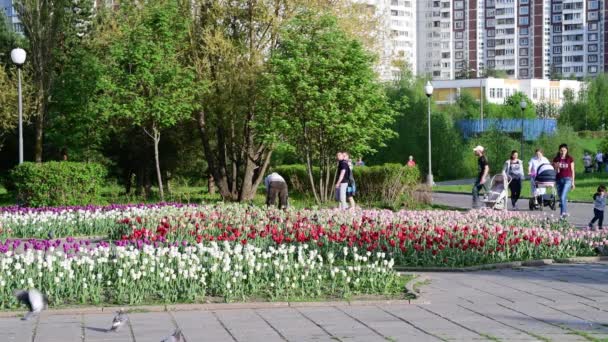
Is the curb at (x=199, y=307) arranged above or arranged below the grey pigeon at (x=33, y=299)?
below

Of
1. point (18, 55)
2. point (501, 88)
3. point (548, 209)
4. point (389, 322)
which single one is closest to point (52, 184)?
point (18, 55)

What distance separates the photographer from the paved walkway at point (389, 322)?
7.88 metres

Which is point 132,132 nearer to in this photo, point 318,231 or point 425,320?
point 318,231

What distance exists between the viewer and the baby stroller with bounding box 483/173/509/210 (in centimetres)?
2158

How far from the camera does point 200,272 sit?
1041cm

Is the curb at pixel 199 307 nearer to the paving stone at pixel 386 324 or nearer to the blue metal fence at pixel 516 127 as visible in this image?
the paving stone at pixel 386 324

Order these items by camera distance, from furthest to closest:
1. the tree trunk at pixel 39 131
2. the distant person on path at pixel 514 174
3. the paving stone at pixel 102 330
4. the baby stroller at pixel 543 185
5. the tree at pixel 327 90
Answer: the tree trunk at pixel 39 131 < the tree at pixel 327 90 < the distant person on path at pixel 514 174 < the baby stroller at pixel 543 185 < the paving stone at pixel 102 330

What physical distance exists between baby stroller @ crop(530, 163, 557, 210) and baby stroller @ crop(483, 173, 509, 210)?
1.88 meters

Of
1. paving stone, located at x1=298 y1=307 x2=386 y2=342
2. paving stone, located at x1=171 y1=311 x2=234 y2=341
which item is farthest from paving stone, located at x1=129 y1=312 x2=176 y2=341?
paving stone, located at x1=298 y1=307 x2=386 y2=342

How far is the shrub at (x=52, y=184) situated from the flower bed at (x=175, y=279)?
1243cm

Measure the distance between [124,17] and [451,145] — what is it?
24583 mm

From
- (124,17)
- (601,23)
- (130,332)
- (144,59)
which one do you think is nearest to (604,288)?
(130,332)

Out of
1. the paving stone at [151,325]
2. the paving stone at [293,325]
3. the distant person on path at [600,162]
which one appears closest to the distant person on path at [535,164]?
the paving stone at [293,325]

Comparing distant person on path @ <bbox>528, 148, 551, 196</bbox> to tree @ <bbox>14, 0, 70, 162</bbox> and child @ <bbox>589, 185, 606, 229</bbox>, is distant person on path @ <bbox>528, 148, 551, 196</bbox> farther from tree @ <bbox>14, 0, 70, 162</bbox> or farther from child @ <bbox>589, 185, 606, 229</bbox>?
tree @ <bbox>14, 0, 70, 162</bbox>
